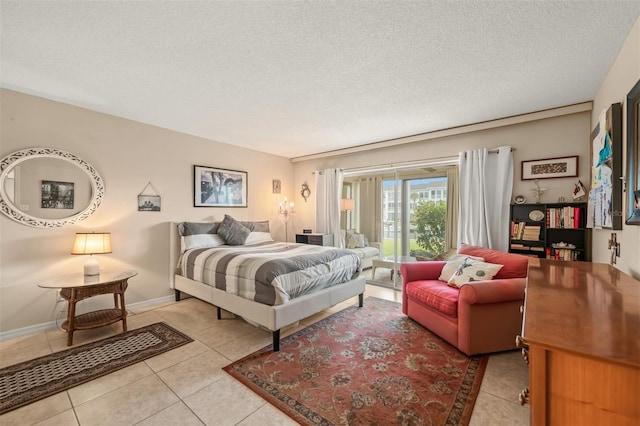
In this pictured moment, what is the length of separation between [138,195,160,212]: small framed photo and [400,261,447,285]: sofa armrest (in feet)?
11.8

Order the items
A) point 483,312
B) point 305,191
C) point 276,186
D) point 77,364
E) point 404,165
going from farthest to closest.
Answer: point 305,191 < point 276,186 < point 404,165 < point 483,312 < point 77,364

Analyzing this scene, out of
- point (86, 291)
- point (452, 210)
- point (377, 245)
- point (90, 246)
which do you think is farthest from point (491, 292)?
point (90, 246)

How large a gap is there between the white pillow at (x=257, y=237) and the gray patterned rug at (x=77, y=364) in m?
1.87

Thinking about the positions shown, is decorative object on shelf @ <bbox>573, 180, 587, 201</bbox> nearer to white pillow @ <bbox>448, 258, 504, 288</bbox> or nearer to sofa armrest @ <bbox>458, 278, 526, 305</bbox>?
white pillow @ <bbox>448, 258, 504, 288</bbox>

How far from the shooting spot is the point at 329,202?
5504 mm

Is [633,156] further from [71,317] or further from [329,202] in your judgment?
[71,317]

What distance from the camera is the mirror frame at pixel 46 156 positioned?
109 inches

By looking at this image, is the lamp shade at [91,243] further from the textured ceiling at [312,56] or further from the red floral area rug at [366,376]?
the red floral area rug at [366,376]

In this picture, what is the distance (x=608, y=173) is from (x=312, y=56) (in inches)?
101

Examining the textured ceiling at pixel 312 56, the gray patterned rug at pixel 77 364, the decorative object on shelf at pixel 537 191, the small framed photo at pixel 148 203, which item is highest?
the textured ceiling at pixel 312 56

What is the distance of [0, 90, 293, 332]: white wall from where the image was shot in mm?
2850

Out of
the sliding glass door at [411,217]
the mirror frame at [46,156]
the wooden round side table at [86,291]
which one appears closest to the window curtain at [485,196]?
the sliding glass door at [411,217]

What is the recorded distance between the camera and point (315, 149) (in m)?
5.30

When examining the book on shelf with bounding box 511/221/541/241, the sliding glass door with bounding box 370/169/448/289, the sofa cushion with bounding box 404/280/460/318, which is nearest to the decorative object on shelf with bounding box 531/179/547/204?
the book on shelf with bounding box 511/221/541/241
